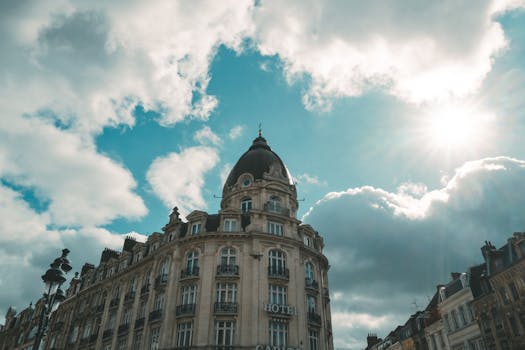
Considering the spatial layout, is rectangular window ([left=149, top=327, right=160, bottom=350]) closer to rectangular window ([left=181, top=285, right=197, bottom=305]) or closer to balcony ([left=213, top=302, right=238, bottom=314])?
rectangular window ([left=181, top=285, right=197, bottom=305])

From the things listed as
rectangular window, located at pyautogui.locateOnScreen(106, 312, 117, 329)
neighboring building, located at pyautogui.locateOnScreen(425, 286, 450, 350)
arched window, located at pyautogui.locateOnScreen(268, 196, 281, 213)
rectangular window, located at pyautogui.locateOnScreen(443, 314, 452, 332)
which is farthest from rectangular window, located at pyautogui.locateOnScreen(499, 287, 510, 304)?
rectangular window, located at pyautogui.locateOnScreen(106, 312, 117, 329)

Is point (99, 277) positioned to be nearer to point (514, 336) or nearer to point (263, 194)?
point (263, 194)

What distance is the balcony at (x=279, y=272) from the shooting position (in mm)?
35000

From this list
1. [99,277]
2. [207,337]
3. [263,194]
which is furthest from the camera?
[99,277]

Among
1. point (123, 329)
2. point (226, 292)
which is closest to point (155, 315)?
point (123, 329)

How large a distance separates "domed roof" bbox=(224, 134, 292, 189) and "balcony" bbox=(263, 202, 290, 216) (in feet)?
13.6

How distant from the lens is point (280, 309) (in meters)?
33.2

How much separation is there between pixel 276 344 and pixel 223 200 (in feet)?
58.5

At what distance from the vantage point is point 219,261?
35625mm

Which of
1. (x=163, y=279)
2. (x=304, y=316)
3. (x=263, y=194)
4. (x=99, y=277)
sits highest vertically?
(x=263, y=194)

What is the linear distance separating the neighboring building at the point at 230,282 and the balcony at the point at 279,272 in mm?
99

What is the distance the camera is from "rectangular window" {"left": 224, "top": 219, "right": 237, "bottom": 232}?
37.6 metres

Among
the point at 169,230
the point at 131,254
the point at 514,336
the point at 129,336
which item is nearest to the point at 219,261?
the point at 169,230

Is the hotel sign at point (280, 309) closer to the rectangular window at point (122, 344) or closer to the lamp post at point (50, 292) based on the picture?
the rectangular window at point (122, 344)
